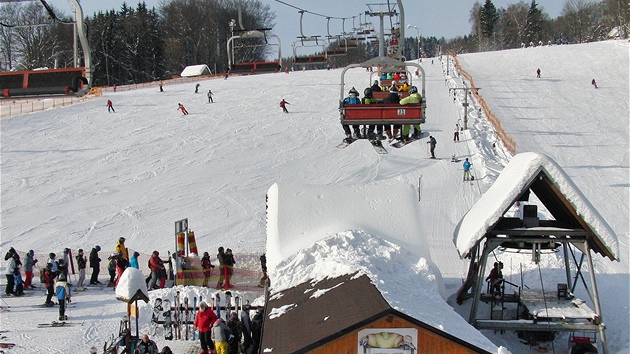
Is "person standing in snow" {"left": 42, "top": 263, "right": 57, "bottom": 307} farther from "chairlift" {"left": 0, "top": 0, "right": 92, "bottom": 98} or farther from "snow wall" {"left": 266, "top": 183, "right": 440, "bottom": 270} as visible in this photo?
"chairlift" {"left": 0, "top": 0, "right": 92, "bottom": 98}

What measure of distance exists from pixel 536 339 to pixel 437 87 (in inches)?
1541

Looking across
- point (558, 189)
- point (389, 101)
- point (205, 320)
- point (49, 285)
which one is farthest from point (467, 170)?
point (205, 320)

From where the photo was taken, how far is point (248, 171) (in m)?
29.7

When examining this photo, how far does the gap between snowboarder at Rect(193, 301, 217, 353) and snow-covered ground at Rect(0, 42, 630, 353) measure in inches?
33.2

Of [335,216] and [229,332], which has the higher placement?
[335,216]

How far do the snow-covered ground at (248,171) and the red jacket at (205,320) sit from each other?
97 cm

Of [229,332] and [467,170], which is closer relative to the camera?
[229,332]

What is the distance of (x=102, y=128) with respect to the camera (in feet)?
128

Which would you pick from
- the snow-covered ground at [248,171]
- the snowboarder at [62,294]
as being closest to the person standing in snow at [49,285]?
the snow-covered ground at [248,171]

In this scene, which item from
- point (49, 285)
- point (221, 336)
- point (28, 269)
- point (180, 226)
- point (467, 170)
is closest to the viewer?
point (221, 336)

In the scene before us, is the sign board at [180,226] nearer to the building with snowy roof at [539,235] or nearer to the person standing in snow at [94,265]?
the person standing in snow at [94,265]

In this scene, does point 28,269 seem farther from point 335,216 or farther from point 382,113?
point 382,113

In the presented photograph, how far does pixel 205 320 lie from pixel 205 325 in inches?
3.2

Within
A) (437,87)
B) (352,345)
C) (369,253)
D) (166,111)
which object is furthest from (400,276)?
(437,87)
